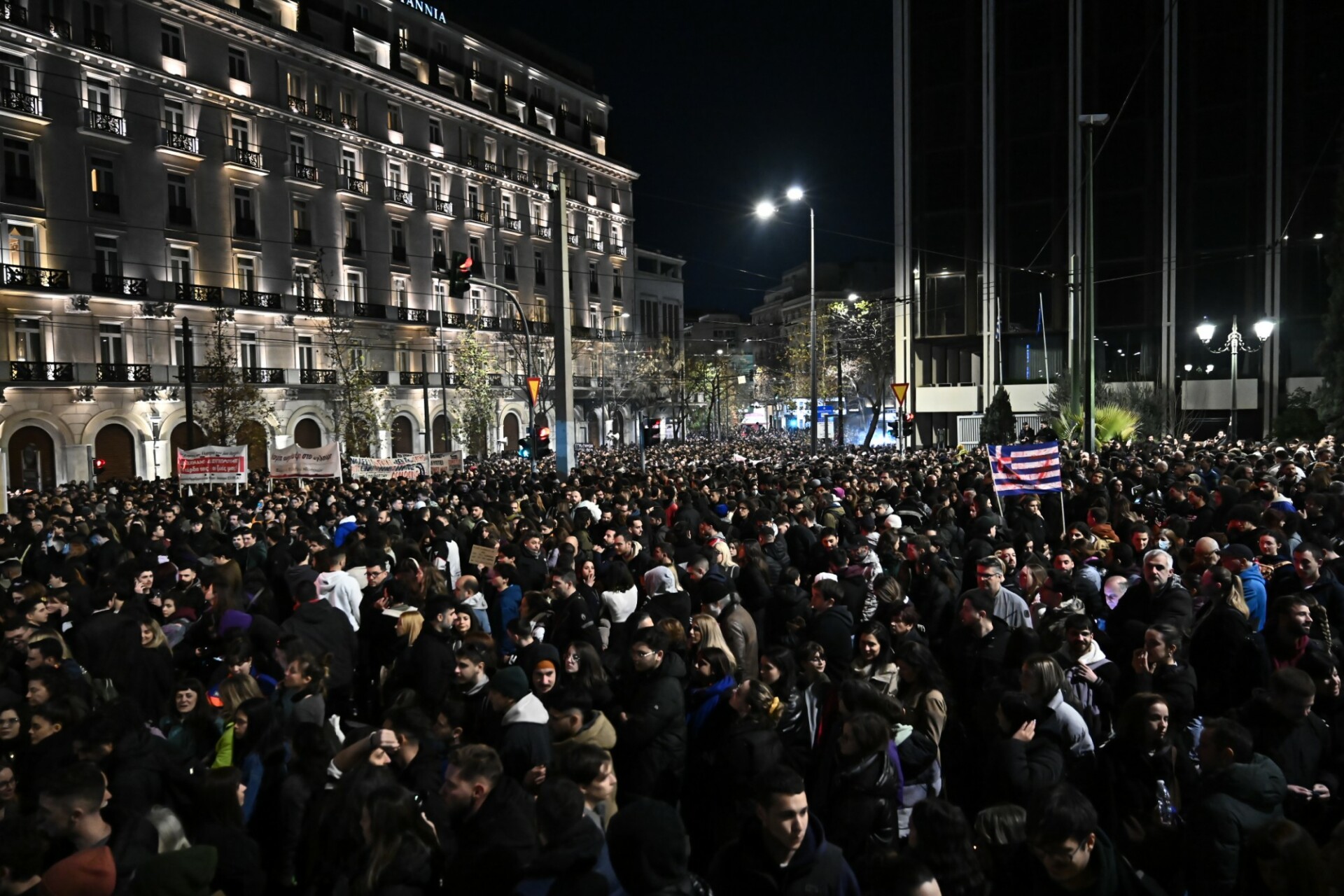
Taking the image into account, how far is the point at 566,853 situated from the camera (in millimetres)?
3666

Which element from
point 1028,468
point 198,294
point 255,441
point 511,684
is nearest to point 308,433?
point 255,441

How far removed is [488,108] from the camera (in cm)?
6259

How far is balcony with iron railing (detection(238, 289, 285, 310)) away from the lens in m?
46.5

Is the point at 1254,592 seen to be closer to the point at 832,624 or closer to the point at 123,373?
the point at 832,624

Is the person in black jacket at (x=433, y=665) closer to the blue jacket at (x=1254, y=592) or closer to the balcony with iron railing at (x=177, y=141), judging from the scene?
the blue jacket at (x=1254, y=592)

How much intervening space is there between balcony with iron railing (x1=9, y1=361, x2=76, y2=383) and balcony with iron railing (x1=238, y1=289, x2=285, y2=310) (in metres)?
8.76

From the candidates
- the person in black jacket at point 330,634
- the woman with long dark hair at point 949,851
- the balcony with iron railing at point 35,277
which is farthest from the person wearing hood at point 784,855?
the balcony with iron railing at point 35,277

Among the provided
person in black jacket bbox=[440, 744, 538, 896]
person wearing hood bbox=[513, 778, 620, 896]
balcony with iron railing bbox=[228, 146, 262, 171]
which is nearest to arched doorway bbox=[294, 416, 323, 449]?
balcony with iron railing bbox=[228, 146, 262, 171]

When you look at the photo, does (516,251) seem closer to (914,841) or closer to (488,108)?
(488,108)

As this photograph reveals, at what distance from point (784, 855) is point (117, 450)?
4510 cm

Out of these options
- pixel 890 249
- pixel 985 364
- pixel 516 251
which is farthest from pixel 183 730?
pixel 890 249

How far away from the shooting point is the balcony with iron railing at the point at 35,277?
37.2m

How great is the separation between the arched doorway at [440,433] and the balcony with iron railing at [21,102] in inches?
1015

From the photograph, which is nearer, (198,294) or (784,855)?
(784,855)
